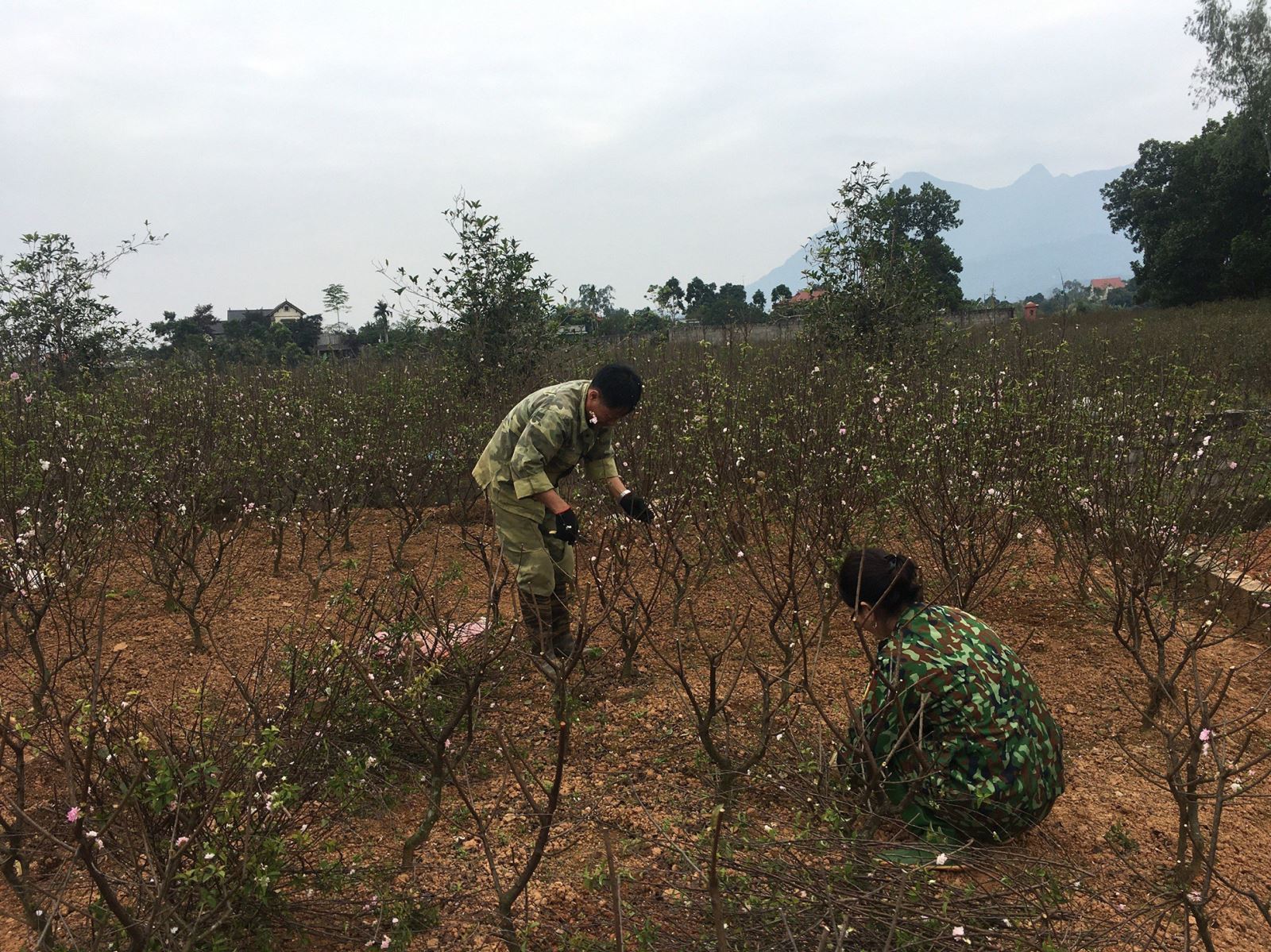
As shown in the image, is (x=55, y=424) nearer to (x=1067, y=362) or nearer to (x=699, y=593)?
(x=699, y=593)

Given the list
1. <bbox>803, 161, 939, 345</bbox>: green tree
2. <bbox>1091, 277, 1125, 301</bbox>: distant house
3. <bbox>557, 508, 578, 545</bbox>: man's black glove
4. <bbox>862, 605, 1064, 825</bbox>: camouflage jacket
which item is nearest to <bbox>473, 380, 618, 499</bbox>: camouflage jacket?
<bbox>557, 508, 578, 545</bbox>: man's black glove

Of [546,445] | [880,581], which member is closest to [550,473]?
[546,445]

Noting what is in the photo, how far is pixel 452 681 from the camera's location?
11.9ft

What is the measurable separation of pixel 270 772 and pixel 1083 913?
2.27 m

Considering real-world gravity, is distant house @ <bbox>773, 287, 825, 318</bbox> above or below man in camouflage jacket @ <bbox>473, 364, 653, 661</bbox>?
above

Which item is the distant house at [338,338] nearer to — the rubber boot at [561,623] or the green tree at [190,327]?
the green tree at [190,327]

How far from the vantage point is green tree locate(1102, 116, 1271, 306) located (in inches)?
930

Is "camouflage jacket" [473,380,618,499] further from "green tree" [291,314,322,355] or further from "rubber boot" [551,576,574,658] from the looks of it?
"green tree" [291,314,322,355]

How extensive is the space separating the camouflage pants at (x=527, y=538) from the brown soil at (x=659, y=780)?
478 mm

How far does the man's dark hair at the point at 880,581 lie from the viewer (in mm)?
2586

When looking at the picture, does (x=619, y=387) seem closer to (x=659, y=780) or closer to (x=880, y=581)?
(x=880, y=581)

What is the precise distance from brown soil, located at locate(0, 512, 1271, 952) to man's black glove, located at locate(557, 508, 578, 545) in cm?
78

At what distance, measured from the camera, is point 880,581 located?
2.60m

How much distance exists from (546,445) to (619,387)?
1.48 ft
